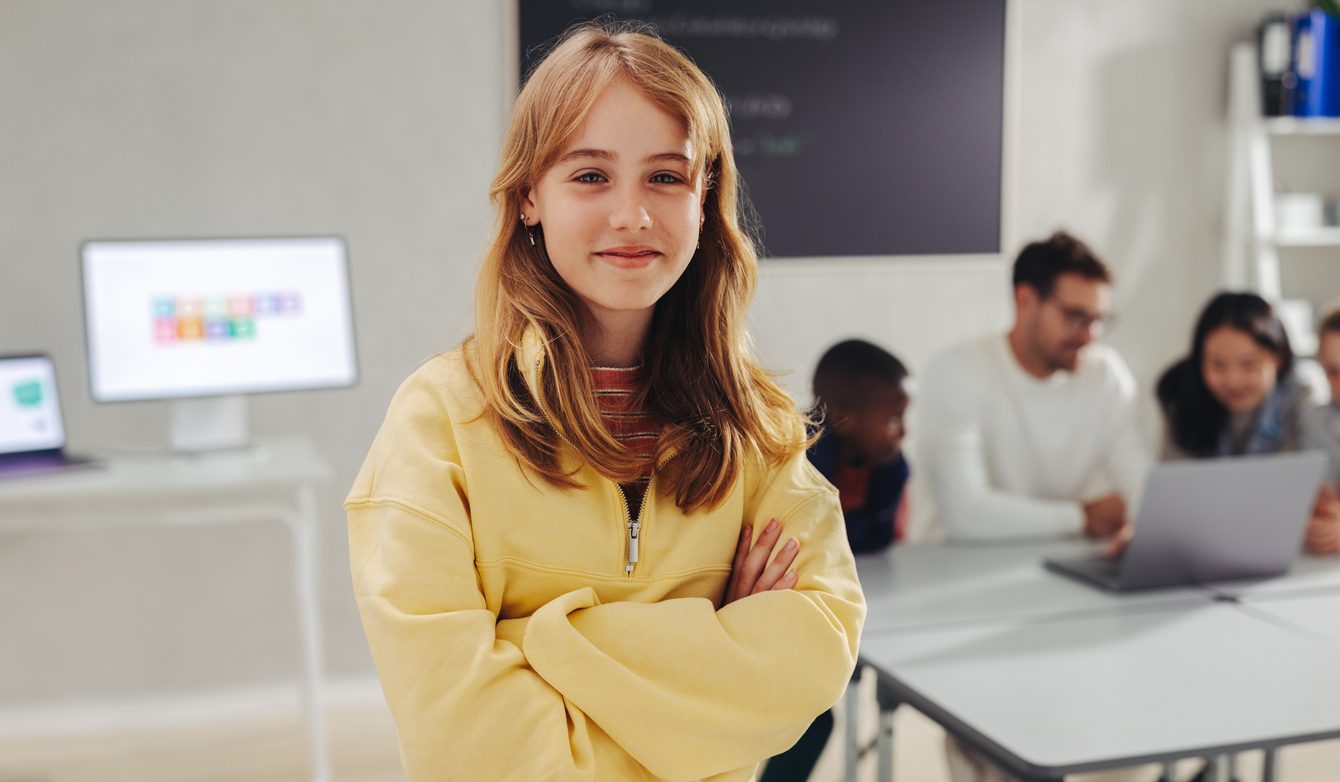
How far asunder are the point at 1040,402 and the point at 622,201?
2.01 metres

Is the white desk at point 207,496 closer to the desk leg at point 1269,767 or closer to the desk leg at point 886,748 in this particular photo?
the desk leg at point 886,748

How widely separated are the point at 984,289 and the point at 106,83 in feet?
8.29

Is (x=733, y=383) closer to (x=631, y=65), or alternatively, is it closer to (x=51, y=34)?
(x=631, y=65)

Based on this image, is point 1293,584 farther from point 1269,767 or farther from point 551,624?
point 551,624

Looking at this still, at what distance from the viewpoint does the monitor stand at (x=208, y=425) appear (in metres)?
2.85

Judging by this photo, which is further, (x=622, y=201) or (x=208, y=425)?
(x=208, y=425)

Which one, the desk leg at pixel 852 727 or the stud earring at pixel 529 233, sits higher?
the stud earring at pixel 529 233

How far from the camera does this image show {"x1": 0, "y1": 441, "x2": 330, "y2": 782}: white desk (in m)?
2.53

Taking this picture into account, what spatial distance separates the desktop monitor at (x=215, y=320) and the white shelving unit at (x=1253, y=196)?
107 inches

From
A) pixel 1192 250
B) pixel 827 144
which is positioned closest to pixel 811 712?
pixel 827 144

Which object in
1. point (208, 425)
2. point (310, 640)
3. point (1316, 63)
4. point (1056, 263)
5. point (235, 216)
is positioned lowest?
point (310, 640)

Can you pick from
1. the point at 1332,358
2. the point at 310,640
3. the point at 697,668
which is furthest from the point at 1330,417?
the point at 310,640

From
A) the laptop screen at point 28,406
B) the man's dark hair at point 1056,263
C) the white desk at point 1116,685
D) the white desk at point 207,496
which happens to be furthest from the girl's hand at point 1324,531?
the laptop screen at point 28,406

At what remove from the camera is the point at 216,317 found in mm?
2846
